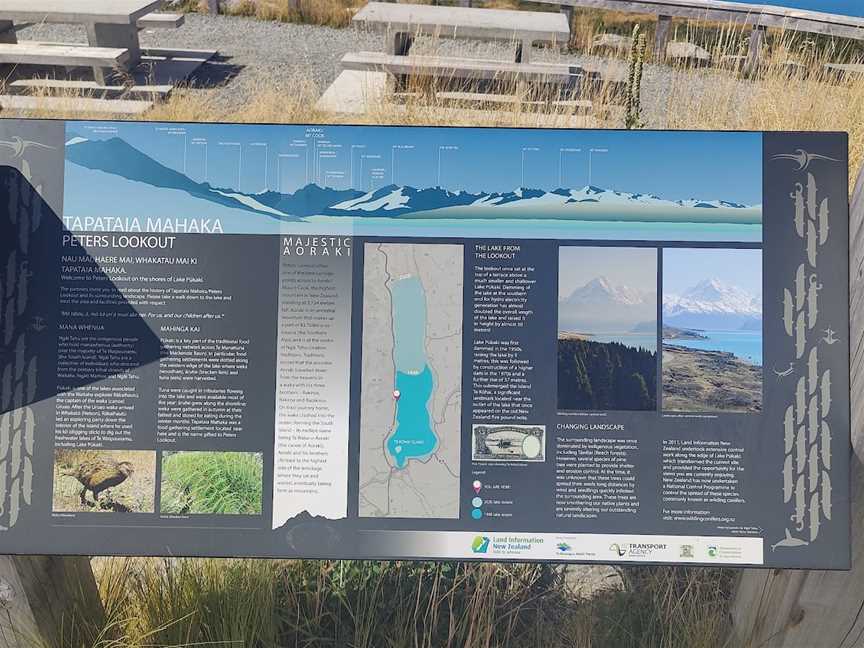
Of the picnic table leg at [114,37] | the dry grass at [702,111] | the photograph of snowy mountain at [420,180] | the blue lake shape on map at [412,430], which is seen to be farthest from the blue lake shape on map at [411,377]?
the picnic table leg at [114,37]

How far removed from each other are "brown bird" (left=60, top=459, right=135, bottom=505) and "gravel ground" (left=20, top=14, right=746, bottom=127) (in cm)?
607

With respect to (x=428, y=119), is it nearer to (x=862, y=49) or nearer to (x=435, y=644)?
(x=435, y=644)

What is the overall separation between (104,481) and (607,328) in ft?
3.93

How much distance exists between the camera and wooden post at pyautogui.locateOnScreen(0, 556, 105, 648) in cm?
216

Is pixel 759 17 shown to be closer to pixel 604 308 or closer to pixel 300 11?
→ pixel 300 11

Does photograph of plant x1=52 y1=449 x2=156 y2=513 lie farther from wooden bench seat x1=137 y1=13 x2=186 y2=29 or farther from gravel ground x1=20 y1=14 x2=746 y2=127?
wooden bench seat x1=137 y1=13 x2=186 y2=29

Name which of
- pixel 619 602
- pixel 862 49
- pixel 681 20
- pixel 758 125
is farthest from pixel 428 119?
pixel 681 20

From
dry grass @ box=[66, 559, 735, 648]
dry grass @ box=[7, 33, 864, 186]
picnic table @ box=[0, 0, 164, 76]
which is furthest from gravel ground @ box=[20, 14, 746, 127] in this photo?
dry grass @ box=[66, 559, 735, 648]

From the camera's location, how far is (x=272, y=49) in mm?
10711

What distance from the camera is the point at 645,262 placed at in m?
2.08

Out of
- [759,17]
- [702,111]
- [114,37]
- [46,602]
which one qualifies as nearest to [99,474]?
[46,602]

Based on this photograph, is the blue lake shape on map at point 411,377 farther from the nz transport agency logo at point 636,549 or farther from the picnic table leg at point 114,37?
the picnic table leg at point 114,37

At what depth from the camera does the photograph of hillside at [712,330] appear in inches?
80.1

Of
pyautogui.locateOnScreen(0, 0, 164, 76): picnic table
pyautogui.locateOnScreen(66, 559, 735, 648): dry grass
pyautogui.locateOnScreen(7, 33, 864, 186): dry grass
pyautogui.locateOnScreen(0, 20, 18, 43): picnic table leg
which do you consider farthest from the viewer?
pyautogui.locateOnScreen(0, 20, 18, 43): picnic table leg
